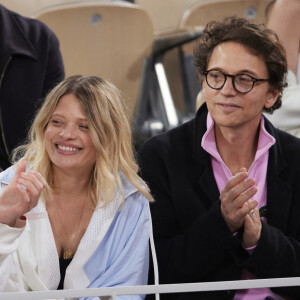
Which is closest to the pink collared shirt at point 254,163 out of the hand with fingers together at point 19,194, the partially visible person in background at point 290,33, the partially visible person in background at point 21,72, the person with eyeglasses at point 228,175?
the person with eyeglasses at point 228,175

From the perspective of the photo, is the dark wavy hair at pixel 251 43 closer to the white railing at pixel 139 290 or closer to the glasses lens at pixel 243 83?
the glasses lens at pixel 243 83

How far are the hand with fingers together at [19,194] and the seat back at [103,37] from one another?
150 centimetres

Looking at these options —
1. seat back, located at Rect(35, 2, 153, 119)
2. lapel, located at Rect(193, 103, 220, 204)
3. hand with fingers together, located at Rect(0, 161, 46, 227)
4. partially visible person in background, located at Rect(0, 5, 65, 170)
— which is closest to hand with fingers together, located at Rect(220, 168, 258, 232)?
lapel, located at Rect(193, 103, 220, 204)

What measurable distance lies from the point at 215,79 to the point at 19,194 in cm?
60

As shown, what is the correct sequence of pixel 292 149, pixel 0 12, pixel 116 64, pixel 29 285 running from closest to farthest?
pixel 29 285 → pixel 292 149 → pixel 0 12 → pixel 116 64

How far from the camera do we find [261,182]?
173 cm

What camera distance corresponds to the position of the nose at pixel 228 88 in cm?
166

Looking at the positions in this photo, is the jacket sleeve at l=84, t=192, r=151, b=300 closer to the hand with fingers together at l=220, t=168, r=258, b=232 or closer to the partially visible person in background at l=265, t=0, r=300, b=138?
the hand with fingers together at l=220, t=168, r=258, b=232

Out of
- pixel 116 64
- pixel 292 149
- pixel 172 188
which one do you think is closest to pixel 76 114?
pixel 172 188

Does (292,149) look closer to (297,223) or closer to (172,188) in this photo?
(297,223)

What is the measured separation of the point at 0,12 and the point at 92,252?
0.91m

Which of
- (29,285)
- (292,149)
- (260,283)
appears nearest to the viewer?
(260,283)

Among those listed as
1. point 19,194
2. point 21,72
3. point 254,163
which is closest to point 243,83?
point 254,163

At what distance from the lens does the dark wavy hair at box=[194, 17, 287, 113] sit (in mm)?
1705
